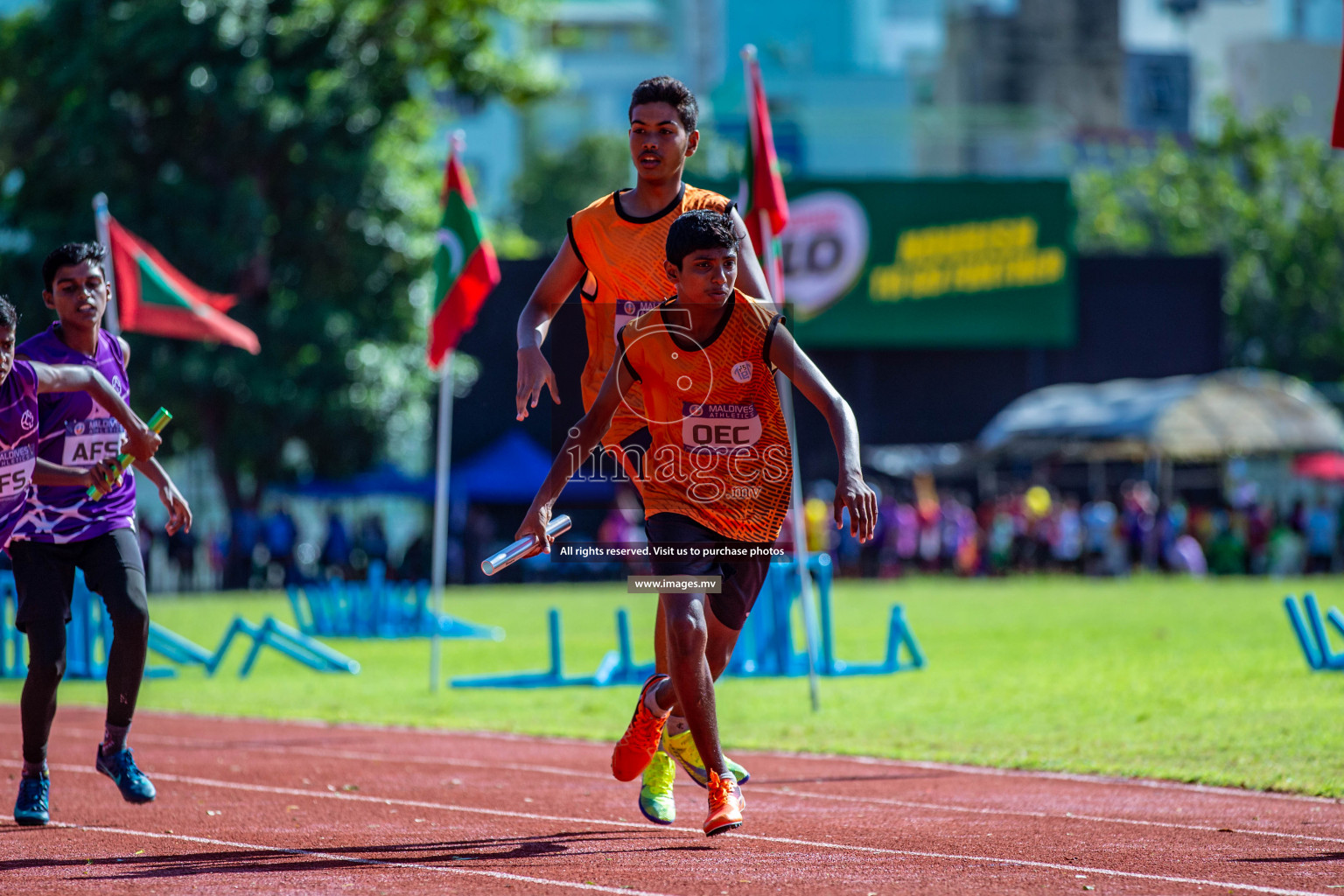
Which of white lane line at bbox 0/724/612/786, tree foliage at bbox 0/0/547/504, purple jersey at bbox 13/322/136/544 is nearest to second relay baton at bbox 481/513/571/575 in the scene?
purple jersey at bbox 13/322/136/544

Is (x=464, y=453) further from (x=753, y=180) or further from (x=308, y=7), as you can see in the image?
(x=753, y=180)

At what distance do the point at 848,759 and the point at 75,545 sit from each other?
4641 mm

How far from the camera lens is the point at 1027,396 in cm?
4303

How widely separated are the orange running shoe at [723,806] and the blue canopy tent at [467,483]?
97.1 feet

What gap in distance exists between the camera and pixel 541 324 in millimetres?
7191

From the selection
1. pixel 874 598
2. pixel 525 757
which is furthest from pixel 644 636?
pixel 525 757

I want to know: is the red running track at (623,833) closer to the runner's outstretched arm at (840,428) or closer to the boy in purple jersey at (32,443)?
the boy in purple jersey at (32,443)

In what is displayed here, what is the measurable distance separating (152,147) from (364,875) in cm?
3162

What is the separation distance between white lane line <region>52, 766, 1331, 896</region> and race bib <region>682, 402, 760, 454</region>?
1516 mm

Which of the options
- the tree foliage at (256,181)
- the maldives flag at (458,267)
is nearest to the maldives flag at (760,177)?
the maldives flag at (458,267)

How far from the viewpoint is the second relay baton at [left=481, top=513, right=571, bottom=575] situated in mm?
6383

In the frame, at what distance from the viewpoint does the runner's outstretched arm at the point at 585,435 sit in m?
6.82

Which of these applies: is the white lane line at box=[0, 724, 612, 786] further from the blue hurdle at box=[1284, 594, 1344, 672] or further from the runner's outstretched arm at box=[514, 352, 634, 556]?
the blue hurdle at box=[1284, 594, 1344, 672]

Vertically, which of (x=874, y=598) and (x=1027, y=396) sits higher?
(x=1027, y=396)
